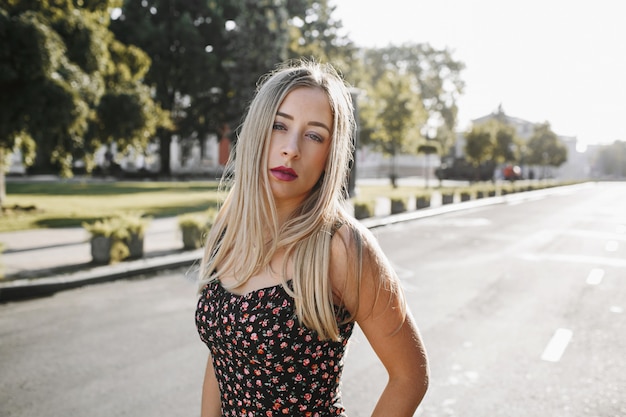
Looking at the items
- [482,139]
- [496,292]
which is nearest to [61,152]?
[496,292]

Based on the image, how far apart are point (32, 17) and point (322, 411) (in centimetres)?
1389

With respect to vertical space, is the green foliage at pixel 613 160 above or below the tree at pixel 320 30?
below

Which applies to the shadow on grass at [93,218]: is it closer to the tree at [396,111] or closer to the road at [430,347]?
the road at [430,347]

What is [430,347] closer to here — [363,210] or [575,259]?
[575,259]

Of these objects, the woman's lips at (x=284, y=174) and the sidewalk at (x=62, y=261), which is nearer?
the woman's lips at (x=284, y=174)

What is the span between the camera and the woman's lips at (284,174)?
5.63 ft

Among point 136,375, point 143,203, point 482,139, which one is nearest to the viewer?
point 136,375

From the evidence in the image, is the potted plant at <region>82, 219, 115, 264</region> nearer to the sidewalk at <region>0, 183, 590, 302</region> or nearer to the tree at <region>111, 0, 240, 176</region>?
the sidewalk at <region>0, 183, 590, 302</region>

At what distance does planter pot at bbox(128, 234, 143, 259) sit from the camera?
34.4 feet

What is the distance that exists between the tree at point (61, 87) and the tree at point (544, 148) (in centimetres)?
6393

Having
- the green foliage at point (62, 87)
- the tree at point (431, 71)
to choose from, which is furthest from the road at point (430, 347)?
the tree at point (431, 71)

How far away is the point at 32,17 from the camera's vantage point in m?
13.0

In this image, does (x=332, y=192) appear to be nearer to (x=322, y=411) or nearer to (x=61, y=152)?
(x=322, y=411)

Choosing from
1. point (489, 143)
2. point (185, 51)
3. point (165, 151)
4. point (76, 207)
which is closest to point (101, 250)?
point (76, 207)
